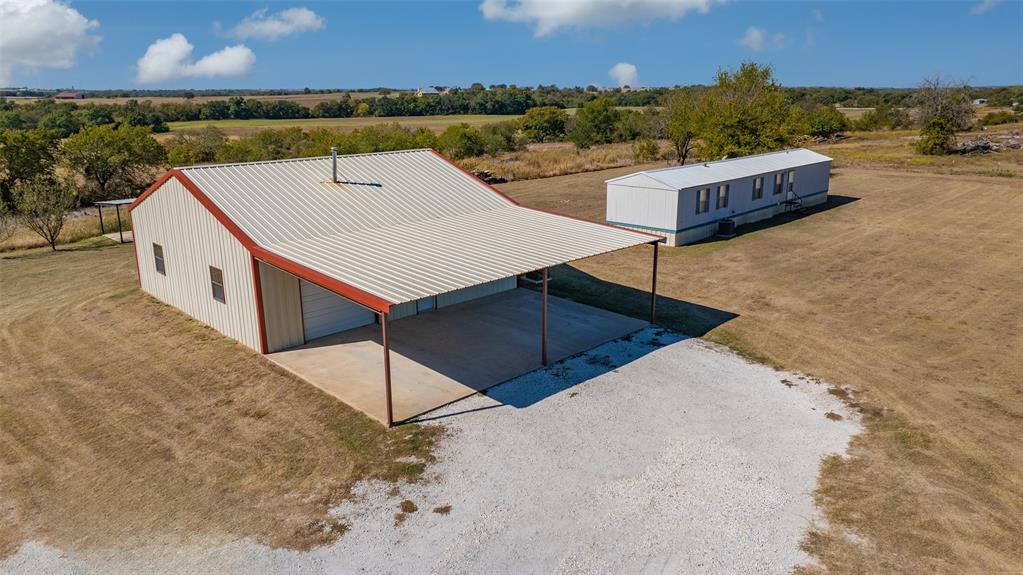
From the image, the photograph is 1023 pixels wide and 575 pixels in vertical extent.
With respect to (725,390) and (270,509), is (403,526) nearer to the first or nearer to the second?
(270,509)

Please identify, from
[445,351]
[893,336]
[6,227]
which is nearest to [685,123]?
[893,336]

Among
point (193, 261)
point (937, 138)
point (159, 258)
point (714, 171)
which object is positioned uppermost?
point (937, 138)

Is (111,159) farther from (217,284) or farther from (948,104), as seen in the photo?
(948,104)

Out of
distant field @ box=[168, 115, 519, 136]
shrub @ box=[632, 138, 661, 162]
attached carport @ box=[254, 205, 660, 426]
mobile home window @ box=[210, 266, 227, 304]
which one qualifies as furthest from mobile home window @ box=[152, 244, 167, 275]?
distant field @ box=[168, 115, 519, 136]

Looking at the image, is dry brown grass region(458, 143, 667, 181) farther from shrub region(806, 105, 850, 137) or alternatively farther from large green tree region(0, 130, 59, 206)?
large green tree region(0, 130, 59, 206)

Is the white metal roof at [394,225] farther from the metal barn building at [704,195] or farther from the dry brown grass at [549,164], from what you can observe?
the dry brown grass at [549,164]

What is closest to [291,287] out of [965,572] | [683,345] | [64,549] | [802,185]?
[64,549]
